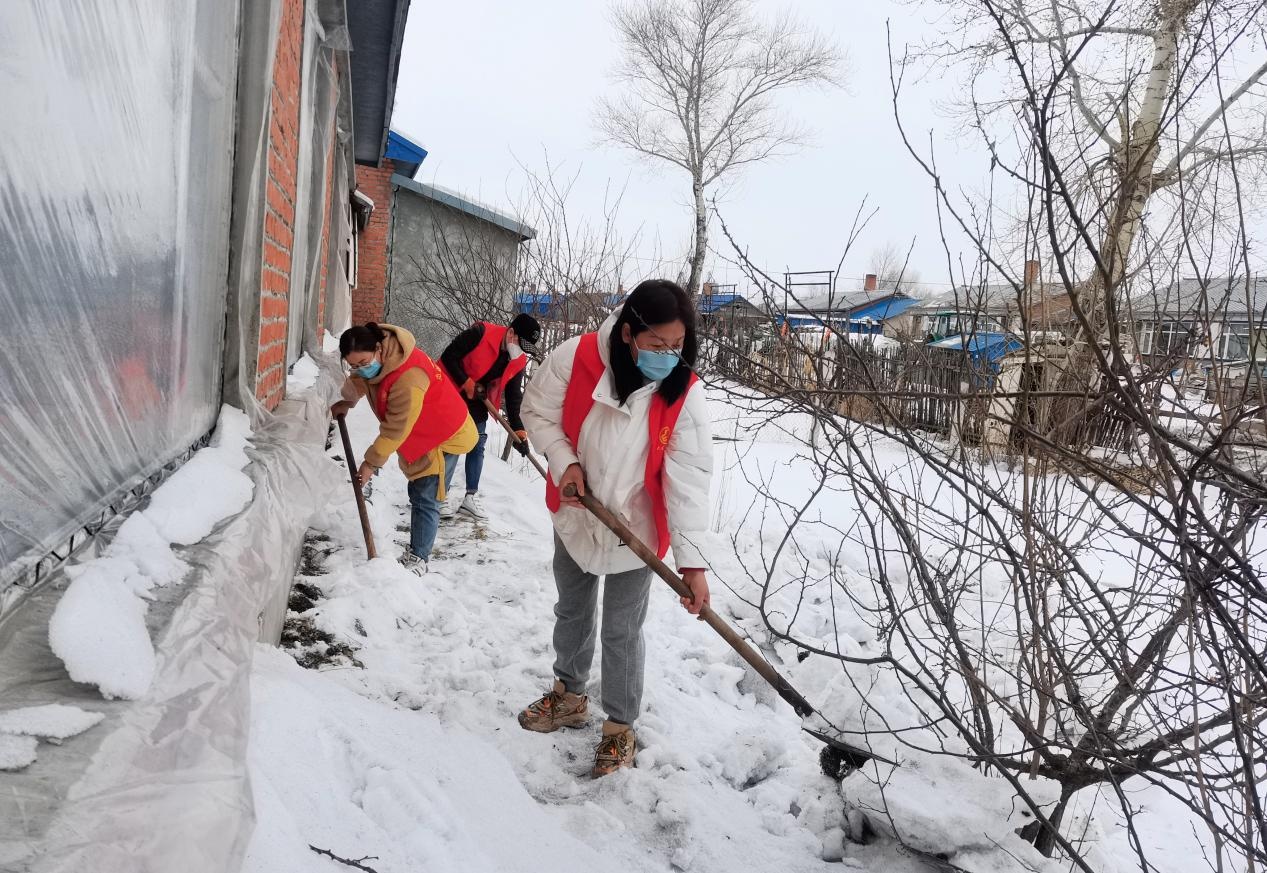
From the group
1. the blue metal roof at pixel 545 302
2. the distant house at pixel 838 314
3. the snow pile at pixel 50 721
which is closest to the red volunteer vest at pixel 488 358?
the distant house at pixel 838 314

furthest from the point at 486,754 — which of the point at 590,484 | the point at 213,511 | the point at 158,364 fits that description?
the point at 158,364

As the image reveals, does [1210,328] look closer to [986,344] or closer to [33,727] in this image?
[986,344]

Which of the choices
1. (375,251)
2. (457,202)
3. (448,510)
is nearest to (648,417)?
(448,510)

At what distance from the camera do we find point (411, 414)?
3.88 meters

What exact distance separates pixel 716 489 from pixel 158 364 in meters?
6.96

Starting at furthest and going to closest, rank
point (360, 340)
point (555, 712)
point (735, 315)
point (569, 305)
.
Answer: point (569, 305)
point (735, 315)
point (360, 340)
point (555, 712)

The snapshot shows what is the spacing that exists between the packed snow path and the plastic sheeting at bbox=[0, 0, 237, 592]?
800mm

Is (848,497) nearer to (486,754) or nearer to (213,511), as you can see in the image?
(486,754)

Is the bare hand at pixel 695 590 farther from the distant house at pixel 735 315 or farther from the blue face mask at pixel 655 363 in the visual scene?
the distant house at pixel 735 315

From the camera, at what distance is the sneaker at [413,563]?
14.1 feet

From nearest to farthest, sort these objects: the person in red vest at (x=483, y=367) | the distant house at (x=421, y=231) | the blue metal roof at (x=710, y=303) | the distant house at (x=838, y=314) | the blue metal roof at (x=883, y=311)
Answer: the distant house at (x=838, y=314), the blue metal roof at (x=883, y=311), the blue metal roof at (x=710, y=303), the person in red vest at (x=483, y=367), the distant house at (x=421, y=231)

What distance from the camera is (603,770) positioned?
255 cm

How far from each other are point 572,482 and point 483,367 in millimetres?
3412

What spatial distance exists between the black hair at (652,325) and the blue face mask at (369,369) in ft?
6.01
